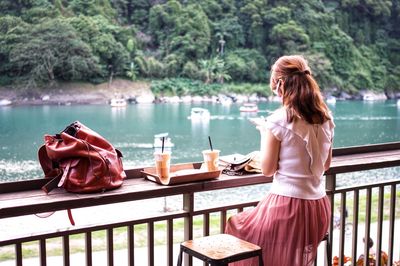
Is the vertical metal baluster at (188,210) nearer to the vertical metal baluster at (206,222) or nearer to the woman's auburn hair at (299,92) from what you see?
the vertical metal baluster at (206,222)

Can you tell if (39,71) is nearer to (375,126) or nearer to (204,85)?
(204,85)

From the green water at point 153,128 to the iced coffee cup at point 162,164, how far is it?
14.5 m

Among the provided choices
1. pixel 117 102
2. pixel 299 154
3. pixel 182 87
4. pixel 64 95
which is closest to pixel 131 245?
pixel 299 154

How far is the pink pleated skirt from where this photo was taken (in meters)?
1.77

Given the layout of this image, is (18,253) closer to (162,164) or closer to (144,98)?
(162,164)

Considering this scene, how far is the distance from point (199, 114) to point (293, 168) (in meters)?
25.3

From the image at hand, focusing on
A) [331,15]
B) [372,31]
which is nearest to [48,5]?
[331,15]

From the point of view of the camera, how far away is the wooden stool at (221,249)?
1.57 meters

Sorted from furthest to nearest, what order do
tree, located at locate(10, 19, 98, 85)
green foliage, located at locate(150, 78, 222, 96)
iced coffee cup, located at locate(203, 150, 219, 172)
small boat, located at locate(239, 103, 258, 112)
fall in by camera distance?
green foliage, located at locate(150, 78, 222, 96) → small boat, located at locate(239, 103, 258, 112) → tree, located at locate(10, 19, 98, 85) → iced coffee cup, located at locate(203, 150, 219, 172)

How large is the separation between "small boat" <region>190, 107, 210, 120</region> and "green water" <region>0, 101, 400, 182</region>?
38cm

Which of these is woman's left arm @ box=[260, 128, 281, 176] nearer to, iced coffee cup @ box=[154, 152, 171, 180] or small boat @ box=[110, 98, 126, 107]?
iced coffee cup @ box=[154, 152, 171, 180]

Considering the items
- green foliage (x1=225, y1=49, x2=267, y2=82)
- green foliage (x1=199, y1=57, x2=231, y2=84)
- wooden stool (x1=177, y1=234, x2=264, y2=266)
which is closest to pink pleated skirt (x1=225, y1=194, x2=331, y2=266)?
wooden stool (x1=177, y1=234, x2=264, y2=266)

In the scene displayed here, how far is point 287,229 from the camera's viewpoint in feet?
5.81

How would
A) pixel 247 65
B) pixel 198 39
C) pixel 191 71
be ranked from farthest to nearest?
1. pixel 198 39
2. pixel 191 71
3. pixel 247 65
